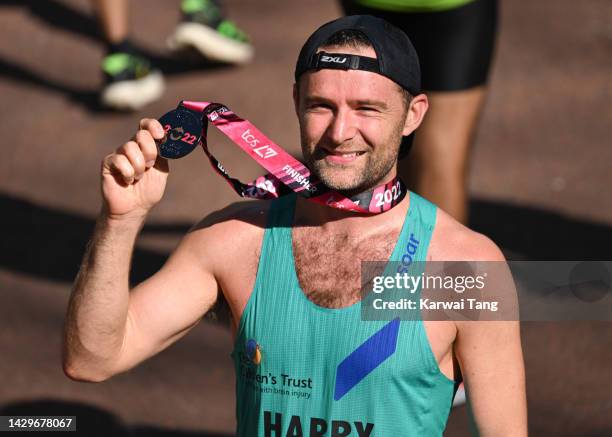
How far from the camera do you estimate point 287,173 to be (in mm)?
2971

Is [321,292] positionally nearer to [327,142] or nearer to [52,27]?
[327,142]

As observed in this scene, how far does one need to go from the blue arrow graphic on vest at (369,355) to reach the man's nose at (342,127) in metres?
0.49

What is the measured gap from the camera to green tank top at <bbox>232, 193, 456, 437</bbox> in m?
2.84

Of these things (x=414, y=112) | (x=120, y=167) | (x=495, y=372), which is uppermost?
(x=414, y=112)

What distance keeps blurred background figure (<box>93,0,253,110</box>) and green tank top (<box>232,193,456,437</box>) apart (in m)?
4.66

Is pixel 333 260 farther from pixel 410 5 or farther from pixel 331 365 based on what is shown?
pixel 410 5

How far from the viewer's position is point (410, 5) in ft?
15.1

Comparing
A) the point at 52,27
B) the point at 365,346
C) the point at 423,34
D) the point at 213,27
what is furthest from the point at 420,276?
the point at 52,27

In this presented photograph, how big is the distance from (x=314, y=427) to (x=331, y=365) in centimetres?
17

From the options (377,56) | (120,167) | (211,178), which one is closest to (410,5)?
Result: (377,56)

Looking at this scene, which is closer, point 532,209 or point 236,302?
point 236,302

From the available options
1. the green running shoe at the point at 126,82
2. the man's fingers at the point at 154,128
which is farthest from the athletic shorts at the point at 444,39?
the green running shoe at the point at 126,82

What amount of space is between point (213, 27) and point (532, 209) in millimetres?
2818

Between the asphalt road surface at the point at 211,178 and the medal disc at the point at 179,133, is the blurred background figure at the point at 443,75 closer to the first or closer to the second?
the asphalt road surface at the point at 211,178
